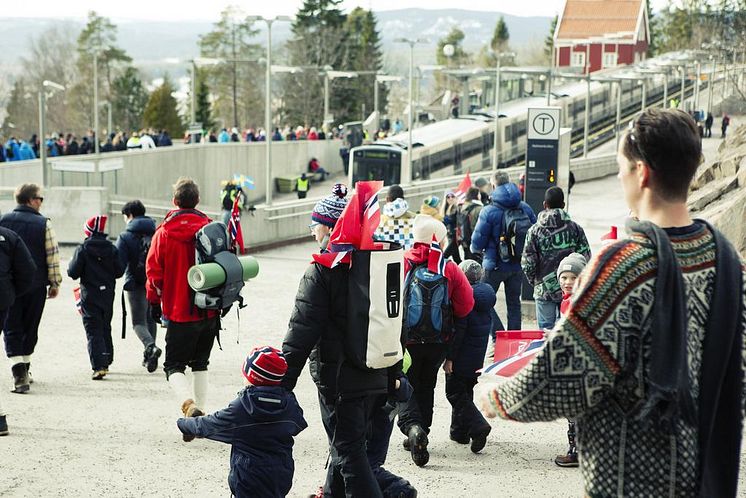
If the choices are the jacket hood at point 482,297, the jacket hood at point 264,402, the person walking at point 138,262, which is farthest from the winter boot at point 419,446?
the person walking at point 138,262

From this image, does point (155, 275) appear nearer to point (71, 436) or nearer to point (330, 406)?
point (71, 436)

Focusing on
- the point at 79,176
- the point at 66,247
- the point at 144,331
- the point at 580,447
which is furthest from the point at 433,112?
the point at 580,447

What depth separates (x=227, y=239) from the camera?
8617 millimetres

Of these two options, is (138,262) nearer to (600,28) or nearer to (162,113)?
(162,113)

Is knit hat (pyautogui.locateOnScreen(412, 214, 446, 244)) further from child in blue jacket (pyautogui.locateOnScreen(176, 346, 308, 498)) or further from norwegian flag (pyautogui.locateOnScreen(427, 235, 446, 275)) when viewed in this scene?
child in blue jacket (pyautogui.locateOnScreen(176, 346, 308, 498))

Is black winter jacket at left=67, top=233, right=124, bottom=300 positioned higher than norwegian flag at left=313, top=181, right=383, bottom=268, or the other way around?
norwegian flag at left=313, top=181, right=383, bottom=268

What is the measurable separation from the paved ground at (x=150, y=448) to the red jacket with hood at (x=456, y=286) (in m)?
1.12

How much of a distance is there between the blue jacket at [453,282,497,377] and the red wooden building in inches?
4724

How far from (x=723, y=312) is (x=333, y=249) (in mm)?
3172

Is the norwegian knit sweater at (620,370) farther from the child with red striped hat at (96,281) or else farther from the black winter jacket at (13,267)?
the child with red striped hat at (96,281)

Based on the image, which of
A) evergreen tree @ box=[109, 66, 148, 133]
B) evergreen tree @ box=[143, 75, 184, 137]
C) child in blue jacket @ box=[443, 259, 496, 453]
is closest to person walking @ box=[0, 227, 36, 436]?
child in blue jacket @ box=[443, 259, 496, 453]

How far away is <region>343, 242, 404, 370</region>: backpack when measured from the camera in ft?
19.9

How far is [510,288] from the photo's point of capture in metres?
12.5

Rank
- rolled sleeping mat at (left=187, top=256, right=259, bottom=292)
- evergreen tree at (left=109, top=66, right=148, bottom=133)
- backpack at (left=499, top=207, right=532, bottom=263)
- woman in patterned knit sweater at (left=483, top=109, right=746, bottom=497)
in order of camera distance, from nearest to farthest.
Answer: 1. woman in patterned knit sweater at (left=483, top=109, right=746, bottom=497)
2. rolled sleeping mat at (left=187, top=256, right=259, bottom=292)
3. backpack at (left=499, top=207, right=532, bottom=263)
4. evergreen tree at (left=109, top=66, right=148, bottom=133)
